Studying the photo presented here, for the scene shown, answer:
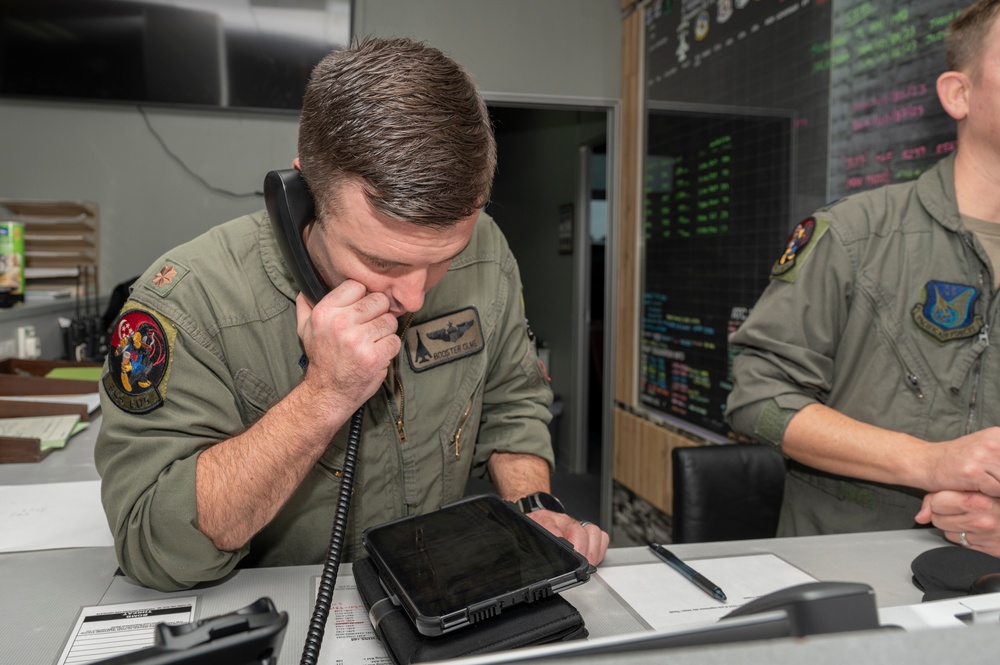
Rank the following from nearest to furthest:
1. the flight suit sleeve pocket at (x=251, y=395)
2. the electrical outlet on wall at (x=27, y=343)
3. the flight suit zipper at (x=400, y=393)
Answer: the flight suit sleeve pocket at (x=251, y=395) < the flight suit zipper at (x=400, y=393) < the electrical outlet on wall at (x=27, y=343)

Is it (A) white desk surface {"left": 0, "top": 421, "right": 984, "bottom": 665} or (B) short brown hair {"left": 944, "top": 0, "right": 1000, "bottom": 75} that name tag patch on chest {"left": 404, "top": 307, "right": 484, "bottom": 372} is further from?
(B) short brown hair {"left": 944, "top": 0, "right": 1000, "bottom": 75}

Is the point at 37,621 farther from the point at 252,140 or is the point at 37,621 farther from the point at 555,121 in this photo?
the point at 555,121

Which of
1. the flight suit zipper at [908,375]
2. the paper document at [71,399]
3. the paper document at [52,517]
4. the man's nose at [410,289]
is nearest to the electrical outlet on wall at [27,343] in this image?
the paper document at [71,399]

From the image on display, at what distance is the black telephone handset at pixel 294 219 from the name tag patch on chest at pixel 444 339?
8.6 inches

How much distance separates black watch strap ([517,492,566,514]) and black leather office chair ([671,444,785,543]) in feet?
2.11

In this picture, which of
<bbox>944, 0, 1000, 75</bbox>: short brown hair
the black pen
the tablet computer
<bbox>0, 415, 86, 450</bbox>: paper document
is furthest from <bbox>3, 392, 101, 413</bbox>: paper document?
<bbox>944, 0, 1000, 75</bbox>: short brown hair

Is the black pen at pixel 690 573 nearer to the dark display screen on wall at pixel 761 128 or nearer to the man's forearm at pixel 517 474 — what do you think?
the man's forearm at pixel 517 474

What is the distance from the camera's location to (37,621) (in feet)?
2.58

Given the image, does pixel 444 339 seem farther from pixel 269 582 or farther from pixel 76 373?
pixel 76 373

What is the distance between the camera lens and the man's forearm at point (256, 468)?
0.85 meters

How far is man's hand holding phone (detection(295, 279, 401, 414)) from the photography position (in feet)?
2.83

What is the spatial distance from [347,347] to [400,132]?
26 centimetres

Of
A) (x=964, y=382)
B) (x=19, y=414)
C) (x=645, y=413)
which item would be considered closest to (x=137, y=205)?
(x=19, y=414)

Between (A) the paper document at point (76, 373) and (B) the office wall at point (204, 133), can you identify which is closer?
(A) the paper document at point (76, 373)
